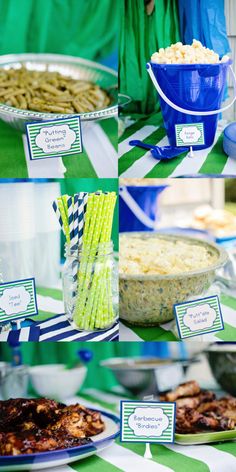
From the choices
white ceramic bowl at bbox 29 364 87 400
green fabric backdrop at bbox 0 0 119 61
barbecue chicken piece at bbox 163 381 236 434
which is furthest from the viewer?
white ceramic bowl at bbox 29 364 87 400

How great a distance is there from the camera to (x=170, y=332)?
6.27 feet

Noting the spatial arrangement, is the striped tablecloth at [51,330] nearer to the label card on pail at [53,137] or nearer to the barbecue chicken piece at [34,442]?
the barbecue chicken piece at [34,442]

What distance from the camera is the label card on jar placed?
1783mm

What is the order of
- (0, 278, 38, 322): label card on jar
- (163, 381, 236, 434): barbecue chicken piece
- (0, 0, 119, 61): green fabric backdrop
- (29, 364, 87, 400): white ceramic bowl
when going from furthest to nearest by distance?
(29, 364, 87, 400): white ceramic bowl
(163, 381, 236, 434): barbecue chicken piece
(0, 278, 38, 322): label card on jar
(0, 0, 119, 61): green fabric backdrop

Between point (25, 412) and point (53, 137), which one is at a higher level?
point (53, 137)

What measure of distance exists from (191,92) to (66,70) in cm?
30

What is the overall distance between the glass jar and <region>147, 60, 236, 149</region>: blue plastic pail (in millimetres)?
343

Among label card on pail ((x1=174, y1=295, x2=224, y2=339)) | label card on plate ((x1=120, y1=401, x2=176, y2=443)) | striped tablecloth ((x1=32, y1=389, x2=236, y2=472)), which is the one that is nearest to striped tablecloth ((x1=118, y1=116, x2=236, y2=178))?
label card on pail ((x1=174, y1=295, x2=224, y2=339))

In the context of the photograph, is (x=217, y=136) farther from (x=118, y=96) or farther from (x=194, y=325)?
(x=194, y=325)

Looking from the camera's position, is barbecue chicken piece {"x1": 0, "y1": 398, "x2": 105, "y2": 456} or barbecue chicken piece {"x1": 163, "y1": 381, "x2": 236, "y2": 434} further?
barbecue chicken piece {"x1": 163, "y1": 381, "x2": 236, "y2": 434}

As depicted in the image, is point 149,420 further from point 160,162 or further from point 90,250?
point 160,162

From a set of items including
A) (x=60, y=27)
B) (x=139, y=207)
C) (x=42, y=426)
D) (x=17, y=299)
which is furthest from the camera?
(x=139, y=207)

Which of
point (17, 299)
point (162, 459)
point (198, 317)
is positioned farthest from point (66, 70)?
point (162, 459)

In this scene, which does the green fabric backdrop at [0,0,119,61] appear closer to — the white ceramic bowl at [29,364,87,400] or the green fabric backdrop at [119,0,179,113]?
the green fabric backdrop at [119,0,179,113]
